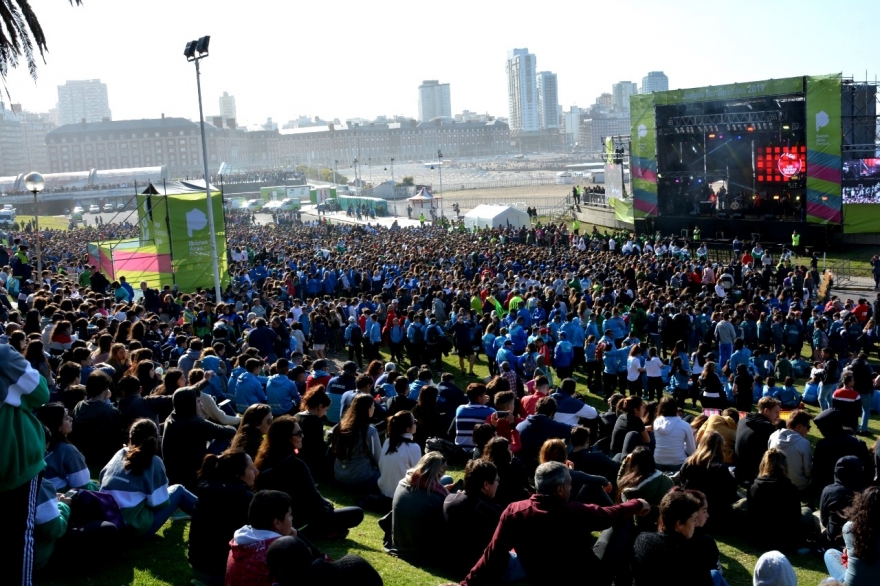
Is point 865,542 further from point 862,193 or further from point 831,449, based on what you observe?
point 862,193

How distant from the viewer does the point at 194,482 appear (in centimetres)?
722

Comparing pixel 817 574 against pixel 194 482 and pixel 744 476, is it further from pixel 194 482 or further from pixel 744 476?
pixel 194 482

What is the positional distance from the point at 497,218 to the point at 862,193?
17.1 metres

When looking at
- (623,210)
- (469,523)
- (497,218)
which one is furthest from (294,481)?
(497,218)

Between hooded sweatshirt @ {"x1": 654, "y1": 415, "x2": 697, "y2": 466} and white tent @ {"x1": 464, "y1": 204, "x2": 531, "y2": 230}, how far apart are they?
113ft

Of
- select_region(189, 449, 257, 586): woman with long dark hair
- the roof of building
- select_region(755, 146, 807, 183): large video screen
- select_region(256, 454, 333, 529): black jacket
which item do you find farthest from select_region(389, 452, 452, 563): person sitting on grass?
the roof of building

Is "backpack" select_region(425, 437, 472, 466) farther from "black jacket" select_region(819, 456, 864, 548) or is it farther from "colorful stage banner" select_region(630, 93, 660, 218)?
"colorful stage banner" select_region(630, 93, 660, 218)

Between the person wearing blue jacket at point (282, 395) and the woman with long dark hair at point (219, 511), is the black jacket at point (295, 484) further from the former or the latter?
the person wearing blue jacket at point (282, 395)

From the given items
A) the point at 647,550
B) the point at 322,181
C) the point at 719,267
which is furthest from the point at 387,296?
the point at 322,181

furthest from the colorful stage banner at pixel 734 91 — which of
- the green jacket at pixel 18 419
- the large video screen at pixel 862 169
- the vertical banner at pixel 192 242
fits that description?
the green jacket at pixel 18 419

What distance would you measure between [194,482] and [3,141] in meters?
197

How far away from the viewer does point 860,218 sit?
1241 inches

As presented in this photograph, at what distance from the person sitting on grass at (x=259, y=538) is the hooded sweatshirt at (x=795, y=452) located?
510cm

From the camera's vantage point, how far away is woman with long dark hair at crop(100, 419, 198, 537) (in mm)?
6137
